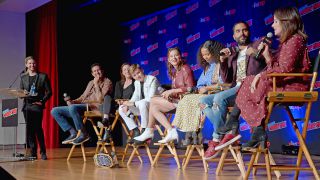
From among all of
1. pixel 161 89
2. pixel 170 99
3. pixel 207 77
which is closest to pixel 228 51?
pixel 207 77

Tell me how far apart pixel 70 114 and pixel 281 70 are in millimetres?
3692

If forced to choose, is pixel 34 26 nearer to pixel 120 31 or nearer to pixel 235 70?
pixel 120 31

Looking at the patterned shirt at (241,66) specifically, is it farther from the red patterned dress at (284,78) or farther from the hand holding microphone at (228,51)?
the red patterned dress at (284,78)

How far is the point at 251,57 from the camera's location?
4219mm

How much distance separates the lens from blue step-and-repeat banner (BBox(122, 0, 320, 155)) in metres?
6.88

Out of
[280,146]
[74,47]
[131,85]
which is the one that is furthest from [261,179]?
[74,47]

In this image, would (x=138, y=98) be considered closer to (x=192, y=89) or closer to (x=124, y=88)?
(x=124, y=88)

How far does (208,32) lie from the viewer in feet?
27.8

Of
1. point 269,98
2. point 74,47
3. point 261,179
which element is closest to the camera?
point 269,98

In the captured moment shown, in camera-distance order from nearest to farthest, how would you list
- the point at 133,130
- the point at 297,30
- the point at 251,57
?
the point at 297,30
the point at 251,57
the point at 133,130

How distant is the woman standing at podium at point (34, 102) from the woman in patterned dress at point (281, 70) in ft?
12.1

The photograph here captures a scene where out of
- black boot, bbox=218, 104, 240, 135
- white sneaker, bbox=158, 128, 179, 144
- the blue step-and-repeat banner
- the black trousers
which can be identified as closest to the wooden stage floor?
white sneaker, bbox=158, 128, 179, 144

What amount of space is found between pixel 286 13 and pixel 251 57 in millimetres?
672

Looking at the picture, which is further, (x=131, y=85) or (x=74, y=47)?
(x=74, y=47)
